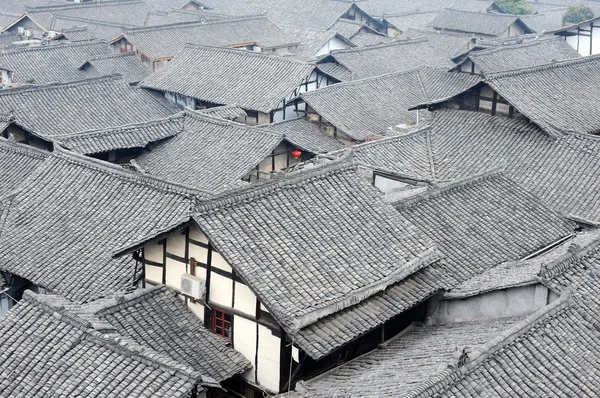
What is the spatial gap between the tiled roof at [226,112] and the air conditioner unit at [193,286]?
19.7m

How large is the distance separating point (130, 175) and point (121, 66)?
30.5 meters

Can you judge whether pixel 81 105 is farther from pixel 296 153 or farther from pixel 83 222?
pixel 83 222

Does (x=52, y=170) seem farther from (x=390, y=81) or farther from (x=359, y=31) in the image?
(x=359, y=31)

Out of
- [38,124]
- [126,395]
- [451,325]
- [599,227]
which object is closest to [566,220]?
[599,227]

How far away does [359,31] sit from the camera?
6944 centimetres

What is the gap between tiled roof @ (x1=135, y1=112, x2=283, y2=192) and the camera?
1214 inches

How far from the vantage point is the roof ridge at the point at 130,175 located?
20828 mm

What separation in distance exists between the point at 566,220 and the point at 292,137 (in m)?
15.3

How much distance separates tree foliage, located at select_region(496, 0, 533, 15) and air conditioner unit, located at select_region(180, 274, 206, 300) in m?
71.8

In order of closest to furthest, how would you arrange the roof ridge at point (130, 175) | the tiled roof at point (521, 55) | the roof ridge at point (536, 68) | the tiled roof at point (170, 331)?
the tiled roof at point (170, 331) → the roof ridge at point (130, 175) → the roof ridge at point (536, 68) → the tiled roof at point (521, 55)

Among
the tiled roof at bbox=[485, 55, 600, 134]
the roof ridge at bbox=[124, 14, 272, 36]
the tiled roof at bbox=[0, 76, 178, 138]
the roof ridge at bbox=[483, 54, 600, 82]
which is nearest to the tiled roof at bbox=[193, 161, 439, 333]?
the tiled roof at bbox=[485, 55, 600, 134]

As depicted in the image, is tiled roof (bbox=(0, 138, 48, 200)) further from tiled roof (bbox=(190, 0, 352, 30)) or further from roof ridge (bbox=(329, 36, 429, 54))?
tiled roof (bbox=(190, 0, 352, 30))

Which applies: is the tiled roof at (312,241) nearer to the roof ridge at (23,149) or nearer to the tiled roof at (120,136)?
the roof ridge at (23,149)

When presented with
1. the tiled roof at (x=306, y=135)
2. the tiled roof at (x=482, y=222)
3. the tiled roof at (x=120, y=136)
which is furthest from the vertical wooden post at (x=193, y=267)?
the tiled roof at (x=306, y=135)
